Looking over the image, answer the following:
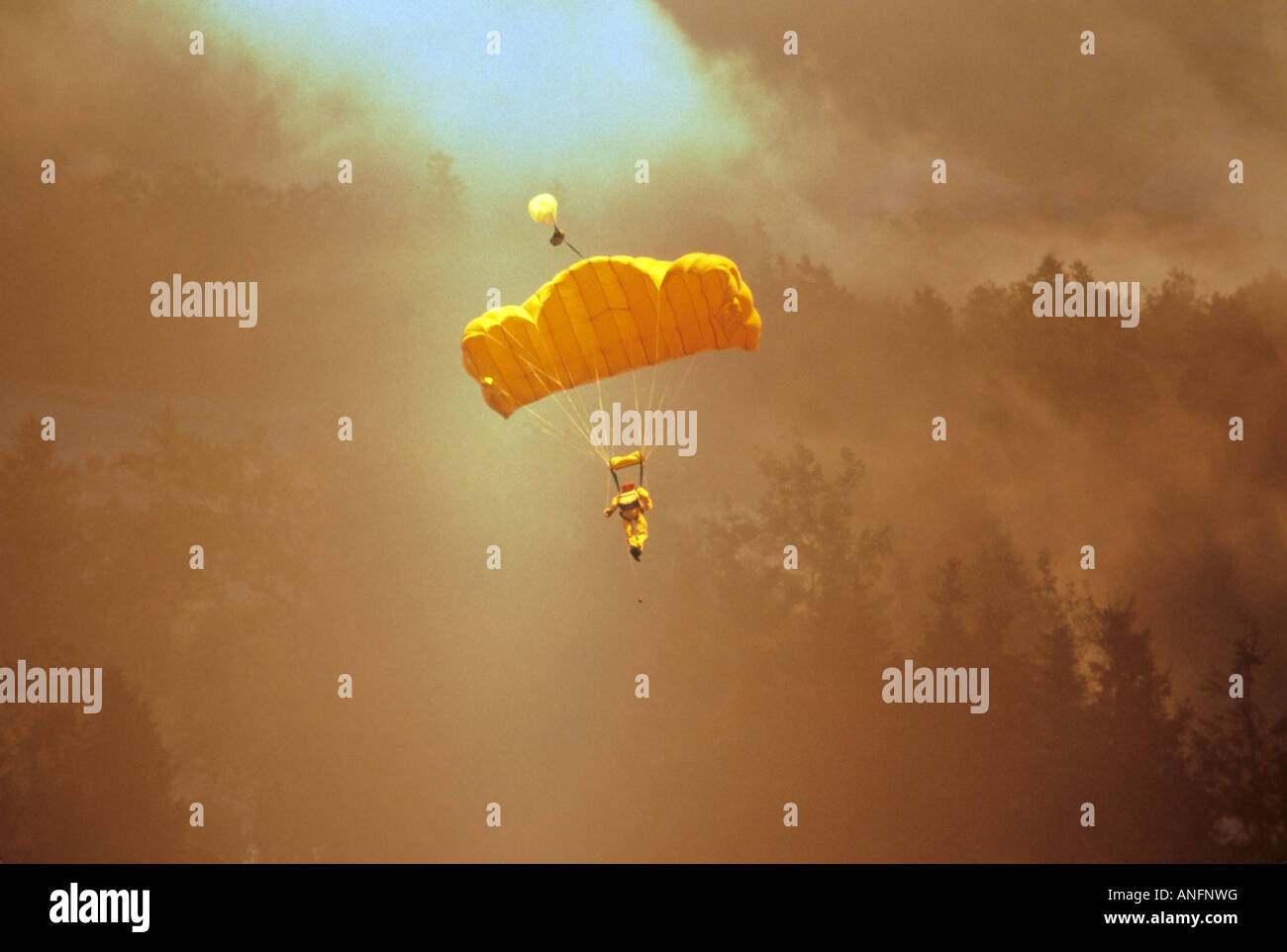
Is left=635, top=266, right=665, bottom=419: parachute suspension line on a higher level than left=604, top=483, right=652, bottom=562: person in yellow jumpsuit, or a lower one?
higher

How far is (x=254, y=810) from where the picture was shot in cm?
1634

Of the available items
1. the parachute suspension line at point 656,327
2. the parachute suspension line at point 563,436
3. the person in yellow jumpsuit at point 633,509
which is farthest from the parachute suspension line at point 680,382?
the person in yellow jumpsuit at point 633,509

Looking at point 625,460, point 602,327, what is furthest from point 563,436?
point 602,327

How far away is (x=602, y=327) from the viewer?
41.1 feet

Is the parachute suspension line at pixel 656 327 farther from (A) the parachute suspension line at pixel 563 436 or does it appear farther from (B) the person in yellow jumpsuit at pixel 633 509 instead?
(A) the parachute suspension line at pixel 563 436

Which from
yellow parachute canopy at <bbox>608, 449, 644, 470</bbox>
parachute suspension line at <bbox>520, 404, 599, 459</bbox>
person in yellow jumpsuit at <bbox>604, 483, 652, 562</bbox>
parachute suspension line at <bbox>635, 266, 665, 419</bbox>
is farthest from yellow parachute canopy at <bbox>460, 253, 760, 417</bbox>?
parachute suspension line at <bbox>520, 404, 599, 459</bbox>

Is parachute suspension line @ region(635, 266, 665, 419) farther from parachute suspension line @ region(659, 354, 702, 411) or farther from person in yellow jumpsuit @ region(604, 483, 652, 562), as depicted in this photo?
parachute suspension line @ region(659, 354, 702, 411)

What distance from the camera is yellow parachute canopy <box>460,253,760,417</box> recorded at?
1221 cm

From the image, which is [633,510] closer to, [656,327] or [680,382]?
[656,327]

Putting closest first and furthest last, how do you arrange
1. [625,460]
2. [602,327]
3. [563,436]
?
[602,327], [625,460], [563,436]

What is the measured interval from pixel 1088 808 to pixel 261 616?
35.9 feet

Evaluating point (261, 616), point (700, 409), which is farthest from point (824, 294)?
point (261, 616)

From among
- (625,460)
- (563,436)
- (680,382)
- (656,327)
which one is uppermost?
(680,382)

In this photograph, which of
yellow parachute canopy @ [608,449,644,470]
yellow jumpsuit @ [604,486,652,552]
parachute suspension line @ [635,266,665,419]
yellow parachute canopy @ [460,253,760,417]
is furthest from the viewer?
yellow parachute canopy @ [608,449,644,470]
